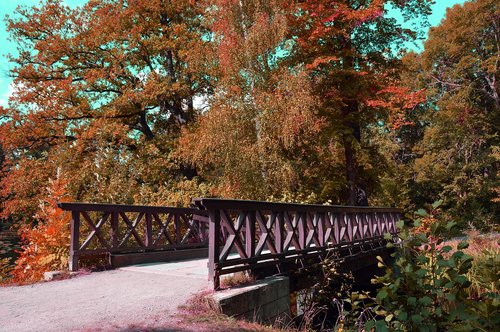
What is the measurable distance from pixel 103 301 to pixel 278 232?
9.44 feet

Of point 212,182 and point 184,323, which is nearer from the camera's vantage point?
point 184,323

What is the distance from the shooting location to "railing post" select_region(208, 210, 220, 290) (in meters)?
5.09

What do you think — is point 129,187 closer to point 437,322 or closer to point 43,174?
point 43,174

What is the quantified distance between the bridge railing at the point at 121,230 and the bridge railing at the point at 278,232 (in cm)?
104

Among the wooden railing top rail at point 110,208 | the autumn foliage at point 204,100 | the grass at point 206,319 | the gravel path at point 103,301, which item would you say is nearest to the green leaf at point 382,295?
the grass at point 206,319

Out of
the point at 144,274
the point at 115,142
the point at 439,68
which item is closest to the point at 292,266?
the point at 144,274

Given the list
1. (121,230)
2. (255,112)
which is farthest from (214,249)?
(255,112)

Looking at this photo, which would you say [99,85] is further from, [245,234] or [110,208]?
[245,234]

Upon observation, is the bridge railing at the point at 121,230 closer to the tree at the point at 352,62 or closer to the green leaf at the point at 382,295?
the green leaf at the point at 382,295

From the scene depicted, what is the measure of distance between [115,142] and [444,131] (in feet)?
69.9

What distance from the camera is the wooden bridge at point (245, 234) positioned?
5395 millimetres

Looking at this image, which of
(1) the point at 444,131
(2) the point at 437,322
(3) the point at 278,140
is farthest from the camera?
(1) the point at 444,131

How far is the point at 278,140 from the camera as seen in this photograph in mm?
13070

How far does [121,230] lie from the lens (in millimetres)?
9688
